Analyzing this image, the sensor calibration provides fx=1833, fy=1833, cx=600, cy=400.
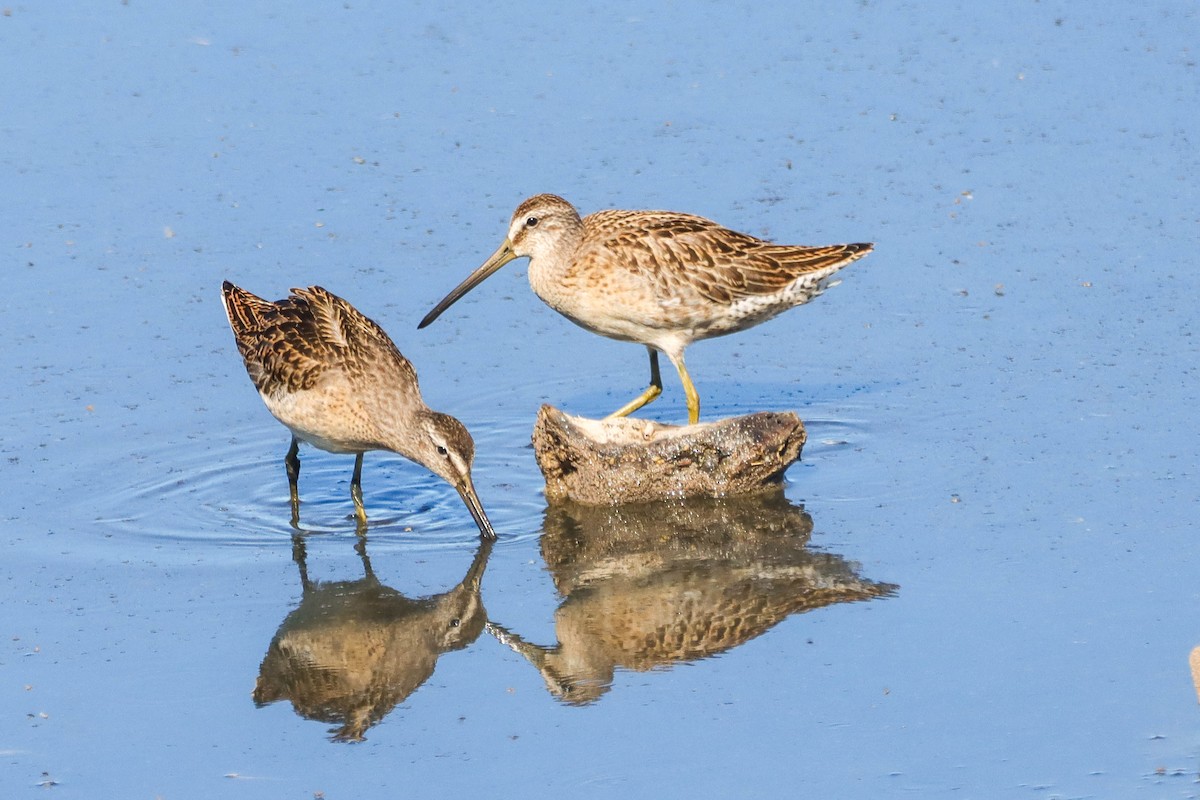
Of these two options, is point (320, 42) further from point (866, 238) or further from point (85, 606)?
point (85, 606)

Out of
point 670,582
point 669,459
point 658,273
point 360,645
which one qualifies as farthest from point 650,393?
point 360,645

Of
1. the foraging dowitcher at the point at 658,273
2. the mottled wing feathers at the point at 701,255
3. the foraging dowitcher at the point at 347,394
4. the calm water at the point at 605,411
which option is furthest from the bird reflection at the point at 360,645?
the mottled wing feathers at the point at 701,255

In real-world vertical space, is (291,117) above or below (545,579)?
above

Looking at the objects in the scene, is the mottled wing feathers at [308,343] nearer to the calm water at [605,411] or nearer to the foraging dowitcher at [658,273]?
the calm water at [605,411]

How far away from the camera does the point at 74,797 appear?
5.57 meters

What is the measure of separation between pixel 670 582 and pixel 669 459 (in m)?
0.93

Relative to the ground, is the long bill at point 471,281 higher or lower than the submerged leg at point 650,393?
higher

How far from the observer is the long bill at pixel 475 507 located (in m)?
7.38

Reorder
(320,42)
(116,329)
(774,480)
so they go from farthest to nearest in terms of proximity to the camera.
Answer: (320,42)
(116,329)
(774,480)

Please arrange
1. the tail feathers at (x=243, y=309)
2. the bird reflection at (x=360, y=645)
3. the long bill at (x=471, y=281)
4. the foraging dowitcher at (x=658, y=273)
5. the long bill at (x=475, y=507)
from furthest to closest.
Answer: the long bill at (x=471, y=281)
the foraging dowitcher at (x=658, y=273)
the tail feathers at (x=243, y=309)
the long bill at (x=475, y=507)
the bird reflection at (x=360, y=645)

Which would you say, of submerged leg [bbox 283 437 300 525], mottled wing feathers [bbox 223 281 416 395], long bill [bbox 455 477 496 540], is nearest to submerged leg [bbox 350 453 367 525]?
submerged leg [bbox 283 437 300 525]

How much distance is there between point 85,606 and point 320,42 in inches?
258

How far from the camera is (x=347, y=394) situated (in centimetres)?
768

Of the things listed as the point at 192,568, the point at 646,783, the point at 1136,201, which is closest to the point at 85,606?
the point at 192,568
